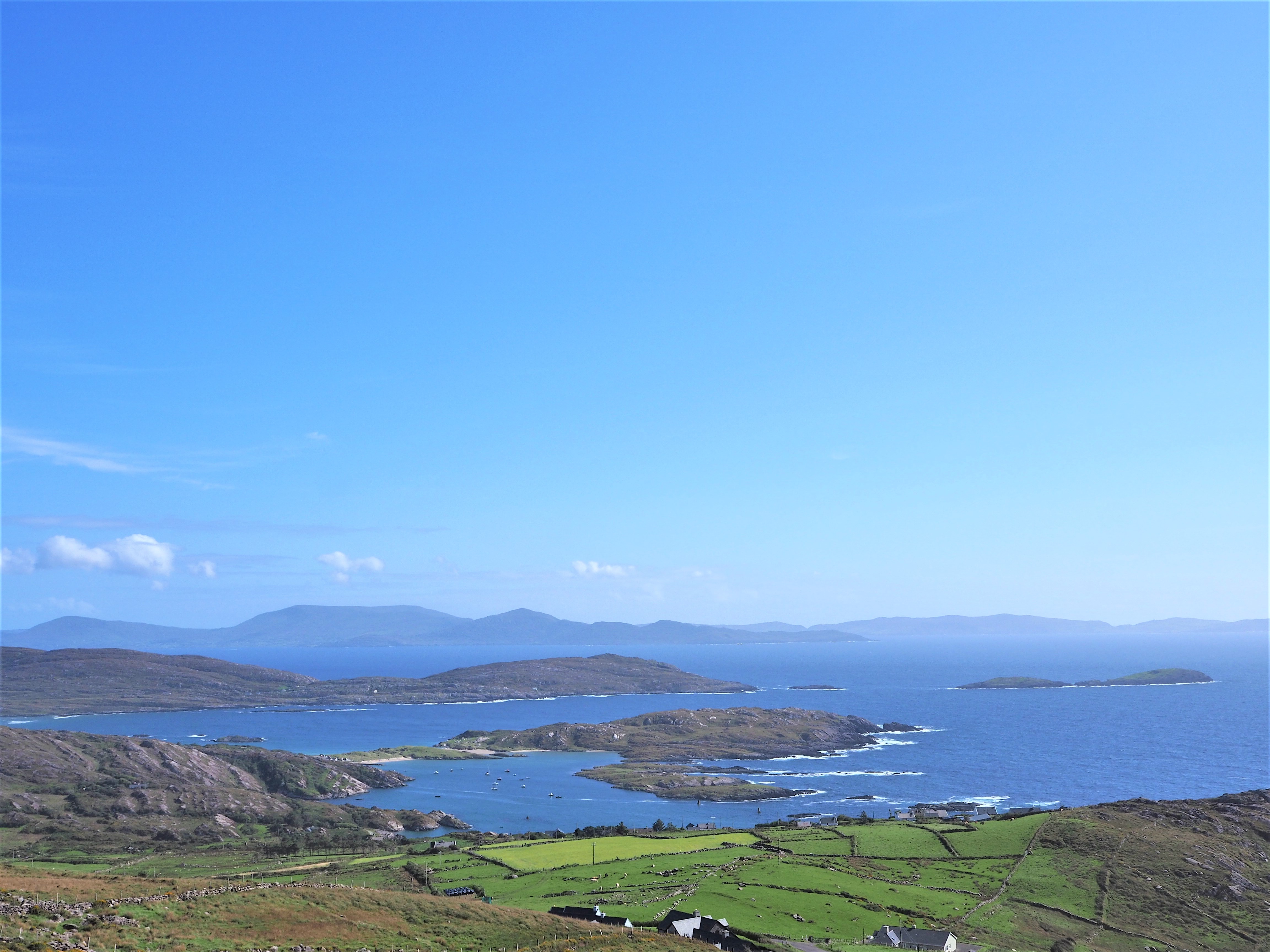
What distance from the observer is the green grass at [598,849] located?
7838 cm

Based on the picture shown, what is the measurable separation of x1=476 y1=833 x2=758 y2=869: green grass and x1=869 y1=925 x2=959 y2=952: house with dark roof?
2734cm

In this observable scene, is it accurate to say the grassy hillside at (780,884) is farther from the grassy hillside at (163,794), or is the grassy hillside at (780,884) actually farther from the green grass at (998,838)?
the grassy hillside at (163,794)

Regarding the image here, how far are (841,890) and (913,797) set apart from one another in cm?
7753

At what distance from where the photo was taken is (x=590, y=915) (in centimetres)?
5431

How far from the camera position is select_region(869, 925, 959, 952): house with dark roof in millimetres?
53969

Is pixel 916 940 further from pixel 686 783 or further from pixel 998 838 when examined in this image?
pixel 686 783

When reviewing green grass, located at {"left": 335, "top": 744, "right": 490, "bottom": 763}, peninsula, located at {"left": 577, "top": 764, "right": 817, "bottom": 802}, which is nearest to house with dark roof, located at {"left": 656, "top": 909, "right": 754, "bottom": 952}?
peninsula, located at {"left": 577, "top": 764, "right": 817, "bottom": 802}

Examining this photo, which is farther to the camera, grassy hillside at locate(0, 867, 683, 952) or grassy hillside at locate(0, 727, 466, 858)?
grassy hillside at locate(0, 727, 466, 858)

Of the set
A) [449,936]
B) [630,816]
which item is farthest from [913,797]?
[449,936]

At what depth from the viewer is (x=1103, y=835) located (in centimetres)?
8250

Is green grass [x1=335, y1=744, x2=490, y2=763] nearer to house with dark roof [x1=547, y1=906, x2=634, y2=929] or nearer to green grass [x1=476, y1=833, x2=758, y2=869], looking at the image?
green grass [x1=476, y1=833, x2=758, y2=869]

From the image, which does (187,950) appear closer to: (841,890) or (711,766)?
(841,890)

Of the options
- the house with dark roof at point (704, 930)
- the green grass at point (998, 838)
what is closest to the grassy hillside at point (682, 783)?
the green grass at point (998, 838)

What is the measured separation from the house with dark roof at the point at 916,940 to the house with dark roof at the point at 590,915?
640 inches
